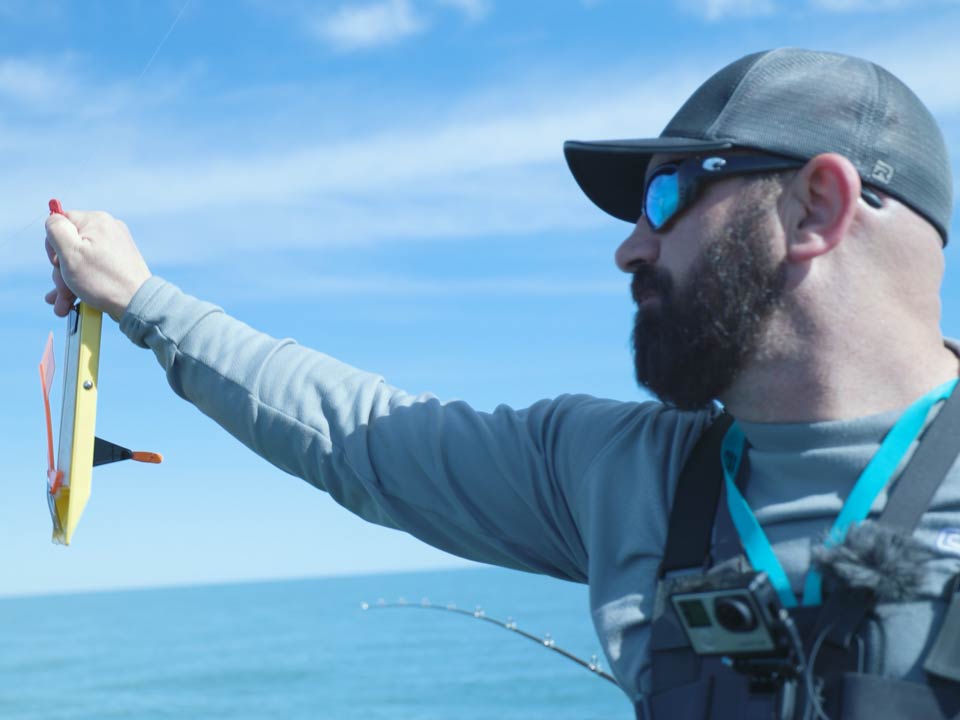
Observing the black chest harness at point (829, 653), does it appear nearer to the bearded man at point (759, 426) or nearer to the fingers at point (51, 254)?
the bearded man at point (759, 426)

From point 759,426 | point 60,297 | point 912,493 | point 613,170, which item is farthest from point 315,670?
point 912,493

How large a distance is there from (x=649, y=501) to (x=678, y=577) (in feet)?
0.74

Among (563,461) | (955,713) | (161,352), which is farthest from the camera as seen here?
(161,352)

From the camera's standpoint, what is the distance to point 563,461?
2.64 meters

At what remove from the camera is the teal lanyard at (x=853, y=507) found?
2.12 metres

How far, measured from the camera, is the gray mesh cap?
2344 millimetres

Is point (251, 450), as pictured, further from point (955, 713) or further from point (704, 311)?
point (955, 713)

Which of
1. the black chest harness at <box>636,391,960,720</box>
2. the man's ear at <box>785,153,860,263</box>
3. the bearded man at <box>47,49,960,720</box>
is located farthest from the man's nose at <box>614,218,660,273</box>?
the black chest harness at <box>636,391,960,720</box>

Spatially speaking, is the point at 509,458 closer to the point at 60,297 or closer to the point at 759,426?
the point at 759,426

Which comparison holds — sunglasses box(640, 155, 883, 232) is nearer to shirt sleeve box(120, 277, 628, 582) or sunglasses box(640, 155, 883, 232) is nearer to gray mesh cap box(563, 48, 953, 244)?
gray mesh cap box(563, 48, 953, 244)

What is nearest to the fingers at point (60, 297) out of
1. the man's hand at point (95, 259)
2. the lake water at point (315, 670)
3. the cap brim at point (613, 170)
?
the man's hand at point (95, 259)

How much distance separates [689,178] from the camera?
2.42m

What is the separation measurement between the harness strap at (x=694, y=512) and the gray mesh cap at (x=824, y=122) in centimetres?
62

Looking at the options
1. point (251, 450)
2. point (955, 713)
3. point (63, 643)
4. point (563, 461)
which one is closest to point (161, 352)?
point (251, 450)
